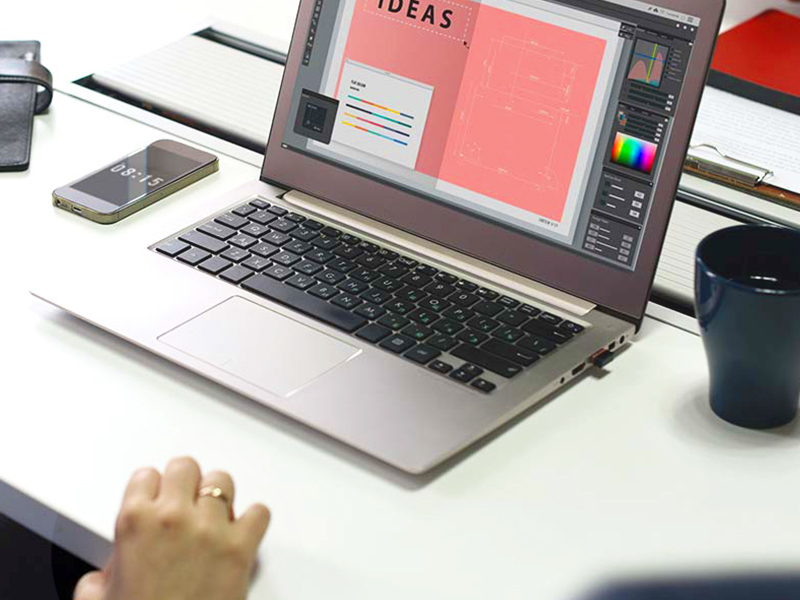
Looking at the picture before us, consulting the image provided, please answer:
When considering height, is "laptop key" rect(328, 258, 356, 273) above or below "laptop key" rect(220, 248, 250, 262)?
above

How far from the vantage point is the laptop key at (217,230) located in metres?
1.02

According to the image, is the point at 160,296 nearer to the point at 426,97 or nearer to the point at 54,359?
the point at 54,359

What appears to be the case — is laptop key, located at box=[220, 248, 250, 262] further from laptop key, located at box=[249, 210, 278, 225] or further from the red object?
the red object

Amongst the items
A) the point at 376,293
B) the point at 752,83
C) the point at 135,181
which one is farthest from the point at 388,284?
the point at 752,83

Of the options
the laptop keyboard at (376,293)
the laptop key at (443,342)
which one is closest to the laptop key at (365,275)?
the laptop keyboard at (376,293)

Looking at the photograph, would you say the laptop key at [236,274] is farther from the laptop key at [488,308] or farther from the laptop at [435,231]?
the laptop key at [488,308]

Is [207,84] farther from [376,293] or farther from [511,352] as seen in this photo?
[511,352]

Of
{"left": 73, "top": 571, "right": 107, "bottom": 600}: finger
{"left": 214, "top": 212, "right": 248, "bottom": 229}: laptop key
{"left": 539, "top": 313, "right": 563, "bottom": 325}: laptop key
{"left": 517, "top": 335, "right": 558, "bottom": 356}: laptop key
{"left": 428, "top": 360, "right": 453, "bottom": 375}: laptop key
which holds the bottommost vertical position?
{"left": 73, "top": 571, "right": 107, "bottom": 600}: finger

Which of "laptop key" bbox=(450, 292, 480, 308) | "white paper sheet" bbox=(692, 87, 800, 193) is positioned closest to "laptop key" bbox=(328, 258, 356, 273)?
"laptop key" bbox=(450, 292, 480, 308)

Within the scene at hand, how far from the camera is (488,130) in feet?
3.20

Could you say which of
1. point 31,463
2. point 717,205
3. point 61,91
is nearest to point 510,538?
point 31,463

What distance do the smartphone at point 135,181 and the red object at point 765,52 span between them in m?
0.76

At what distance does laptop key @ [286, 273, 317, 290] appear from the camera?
96cm

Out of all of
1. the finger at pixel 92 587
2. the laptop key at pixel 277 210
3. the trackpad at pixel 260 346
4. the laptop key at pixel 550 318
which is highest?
the laptop key at pixel 277 210
